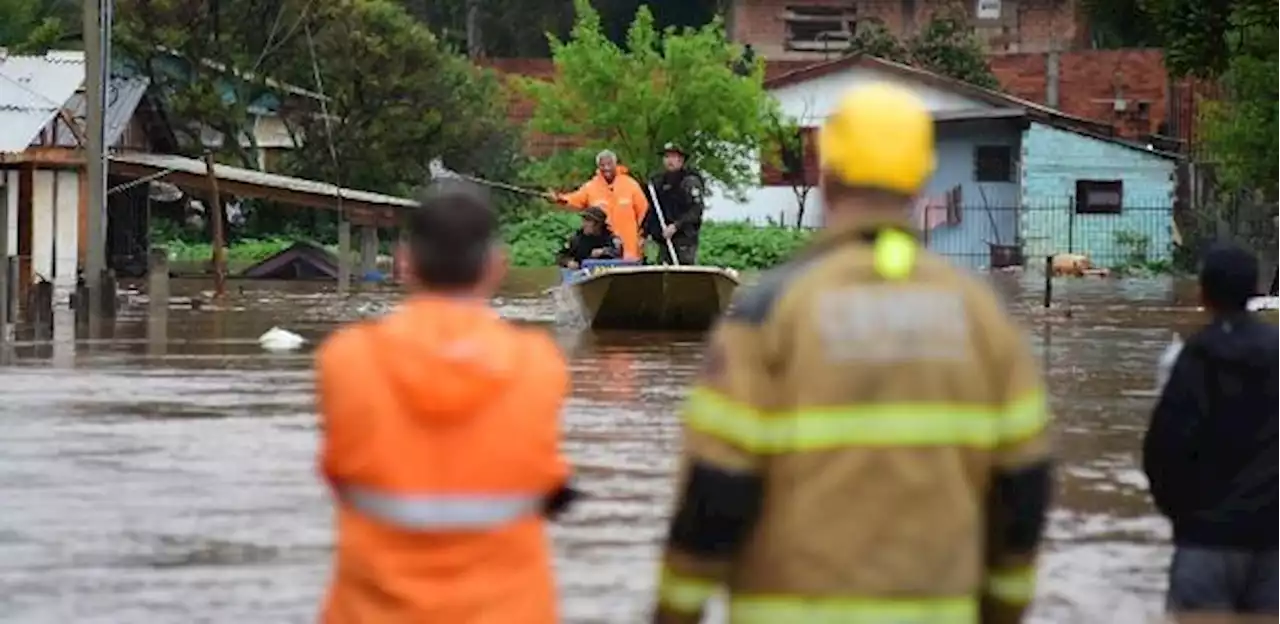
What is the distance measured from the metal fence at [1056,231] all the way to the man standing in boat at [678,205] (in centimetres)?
3102

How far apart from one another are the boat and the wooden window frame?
33.7 metres

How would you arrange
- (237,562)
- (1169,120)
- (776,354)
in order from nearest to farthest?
(776,354) < (237,562) < (1169,120)

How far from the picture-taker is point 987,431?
475cm

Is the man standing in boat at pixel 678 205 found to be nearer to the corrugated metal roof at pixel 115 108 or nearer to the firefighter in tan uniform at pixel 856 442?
the corrugated metal roof at pixel 115 108

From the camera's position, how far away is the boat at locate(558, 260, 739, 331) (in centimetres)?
2377

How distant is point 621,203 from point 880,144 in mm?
20310

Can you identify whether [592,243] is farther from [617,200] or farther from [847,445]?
[847,445]

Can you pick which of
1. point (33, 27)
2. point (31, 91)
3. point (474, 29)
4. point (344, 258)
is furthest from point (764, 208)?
point (31, 91)

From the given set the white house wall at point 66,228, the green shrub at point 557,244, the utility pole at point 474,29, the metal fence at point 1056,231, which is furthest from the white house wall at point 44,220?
the utility pole at point 474,29

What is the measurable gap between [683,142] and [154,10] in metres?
11.3

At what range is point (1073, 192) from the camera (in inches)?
2270

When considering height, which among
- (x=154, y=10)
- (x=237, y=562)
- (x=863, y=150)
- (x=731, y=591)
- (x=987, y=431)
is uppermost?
(x=154, y=10)

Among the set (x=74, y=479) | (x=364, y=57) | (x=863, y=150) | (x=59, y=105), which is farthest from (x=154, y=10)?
(x=863, y=150)

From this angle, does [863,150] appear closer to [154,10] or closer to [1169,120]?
[154,10]
